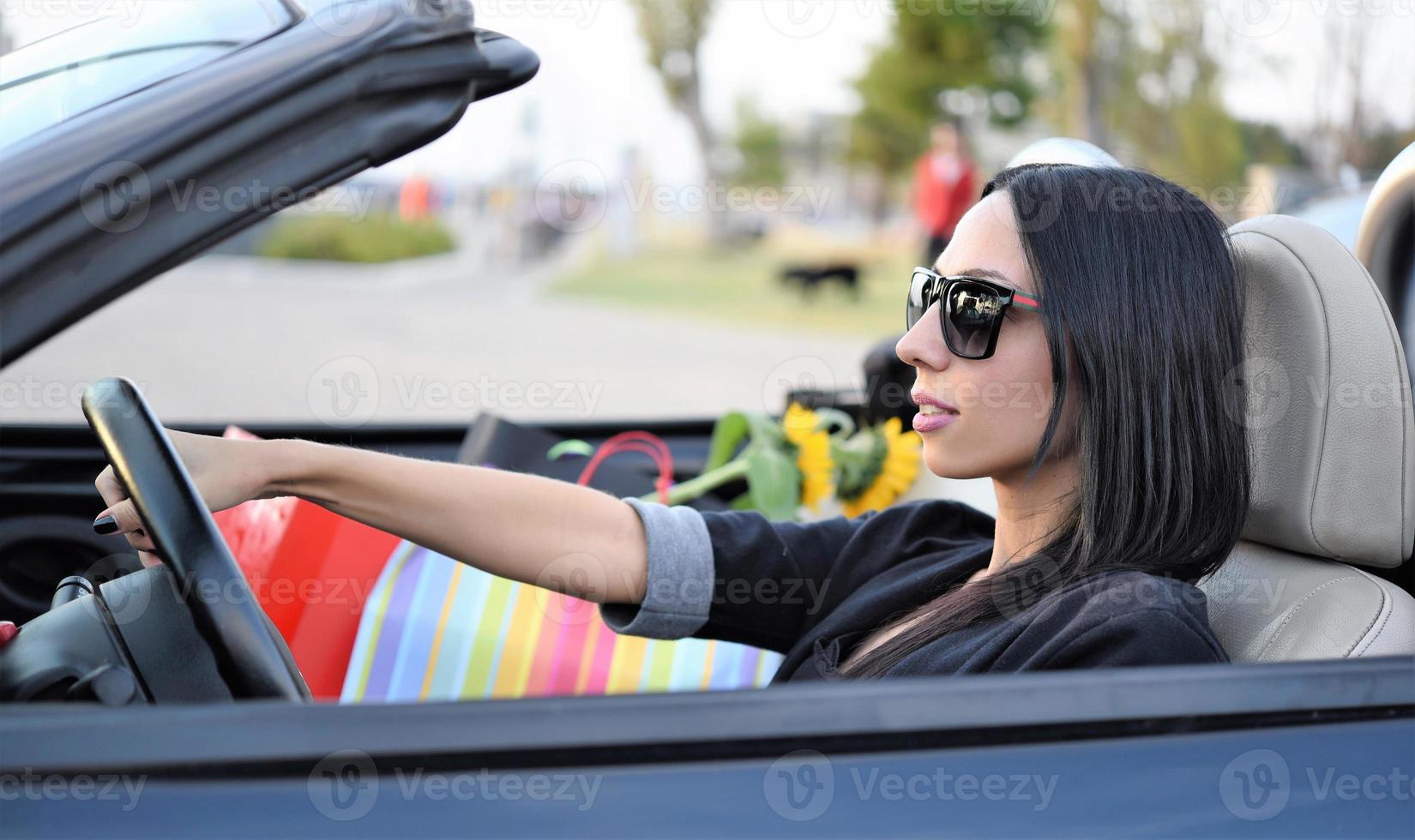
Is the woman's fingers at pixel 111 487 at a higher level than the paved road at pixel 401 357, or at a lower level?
higher

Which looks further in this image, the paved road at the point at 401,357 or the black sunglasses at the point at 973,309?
the paved road at the point at 401,357

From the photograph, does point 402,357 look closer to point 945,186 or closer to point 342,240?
point 945,186

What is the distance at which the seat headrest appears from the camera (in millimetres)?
1471

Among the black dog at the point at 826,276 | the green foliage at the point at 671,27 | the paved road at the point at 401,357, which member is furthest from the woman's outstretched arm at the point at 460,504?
the green foliage at the point at 671,27

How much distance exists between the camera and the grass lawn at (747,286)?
14.2 meters

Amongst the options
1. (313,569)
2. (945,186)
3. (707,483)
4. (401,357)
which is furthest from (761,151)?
(313,569)

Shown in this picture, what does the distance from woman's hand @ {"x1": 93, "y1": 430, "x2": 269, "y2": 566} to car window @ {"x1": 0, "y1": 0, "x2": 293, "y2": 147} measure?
411 mm

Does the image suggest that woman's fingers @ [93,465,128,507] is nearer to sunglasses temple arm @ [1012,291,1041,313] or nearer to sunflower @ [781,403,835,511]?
sunglasses temple arm @ [1012,291,1041,313]

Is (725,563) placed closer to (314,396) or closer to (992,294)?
(992,294)

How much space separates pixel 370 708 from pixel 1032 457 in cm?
89

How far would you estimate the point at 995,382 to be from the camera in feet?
4.96

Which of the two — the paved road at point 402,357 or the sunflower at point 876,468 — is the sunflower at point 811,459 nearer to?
the sunflower at point 876,468

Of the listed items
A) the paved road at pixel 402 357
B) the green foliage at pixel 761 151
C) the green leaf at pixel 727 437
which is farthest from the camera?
the green foliage at pixel 761 151

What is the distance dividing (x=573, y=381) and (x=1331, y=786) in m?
8.04
